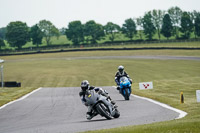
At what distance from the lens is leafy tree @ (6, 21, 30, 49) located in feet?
493

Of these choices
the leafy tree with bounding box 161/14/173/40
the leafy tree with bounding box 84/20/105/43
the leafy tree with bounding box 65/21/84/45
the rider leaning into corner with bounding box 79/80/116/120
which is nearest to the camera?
the rider leaning into corner with bounding box 79/80/116/120

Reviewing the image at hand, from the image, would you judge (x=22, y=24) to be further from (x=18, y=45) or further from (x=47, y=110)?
(x=47, y=110)

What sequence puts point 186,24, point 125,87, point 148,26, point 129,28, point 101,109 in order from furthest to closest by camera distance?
point 129,28 → point 148,26 → point 186,24 → point 125,87 → point 101,109

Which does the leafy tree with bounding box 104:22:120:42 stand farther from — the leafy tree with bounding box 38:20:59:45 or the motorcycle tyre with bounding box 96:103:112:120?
the motorcycle tyre with bounding box 96:103:112:120

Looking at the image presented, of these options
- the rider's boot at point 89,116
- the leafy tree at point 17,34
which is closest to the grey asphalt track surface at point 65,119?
the rider's boot at point 89,116

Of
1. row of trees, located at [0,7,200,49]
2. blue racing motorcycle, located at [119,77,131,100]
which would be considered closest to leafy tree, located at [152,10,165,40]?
row of trees, located at [0,7,200,49]

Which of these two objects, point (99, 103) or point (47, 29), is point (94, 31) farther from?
point (99, 103)

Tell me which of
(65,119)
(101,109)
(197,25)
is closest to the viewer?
(101,109)

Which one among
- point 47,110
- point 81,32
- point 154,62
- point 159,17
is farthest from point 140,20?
point 47,110

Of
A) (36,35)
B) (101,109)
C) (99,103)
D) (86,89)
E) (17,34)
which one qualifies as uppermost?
(17,34)

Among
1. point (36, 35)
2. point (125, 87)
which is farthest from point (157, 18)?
point (125, 87)

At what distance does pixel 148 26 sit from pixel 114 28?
81.8ft

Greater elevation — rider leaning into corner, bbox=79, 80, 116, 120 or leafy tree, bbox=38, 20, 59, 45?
leafy tree, bbox=38, 20, 59, 45

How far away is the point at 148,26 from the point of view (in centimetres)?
14950
